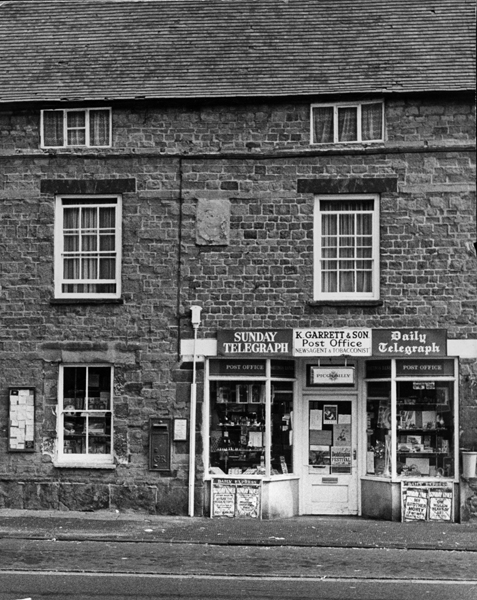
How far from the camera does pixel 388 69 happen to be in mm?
19406

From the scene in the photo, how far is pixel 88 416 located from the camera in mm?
19531

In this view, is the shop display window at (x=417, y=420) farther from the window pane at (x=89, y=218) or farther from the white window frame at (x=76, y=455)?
the window pane at (x=89, y=218)

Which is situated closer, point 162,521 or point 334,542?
point 334,542

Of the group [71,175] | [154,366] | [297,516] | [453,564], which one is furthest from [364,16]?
[453,564]

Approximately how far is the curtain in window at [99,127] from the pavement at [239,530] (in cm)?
637

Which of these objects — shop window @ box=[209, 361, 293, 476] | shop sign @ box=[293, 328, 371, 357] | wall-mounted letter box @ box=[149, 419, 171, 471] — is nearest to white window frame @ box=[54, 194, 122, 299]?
wall-mounted letter box @ box=[149, 419, 171, 471]

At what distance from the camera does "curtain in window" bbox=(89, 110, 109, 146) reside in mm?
19625

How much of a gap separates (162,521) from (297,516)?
247 centimetres

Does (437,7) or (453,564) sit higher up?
(437,7)

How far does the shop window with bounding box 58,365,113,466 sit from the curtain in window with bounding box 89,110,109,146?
3910 millimetres

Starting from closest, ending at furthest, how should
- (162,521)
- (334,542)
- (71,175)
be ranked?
(334,542), (162,521), (71,175)

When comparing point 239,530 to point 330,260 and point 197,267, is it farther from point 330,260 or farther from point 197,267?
point 330,260

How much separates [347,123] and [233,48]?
2723 mm

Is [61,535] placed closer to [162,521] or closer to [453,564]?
[162,521]
